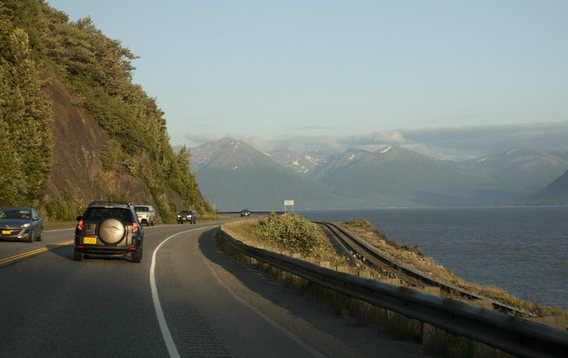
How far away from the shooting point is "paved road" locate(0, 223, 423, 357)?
25.1 ft

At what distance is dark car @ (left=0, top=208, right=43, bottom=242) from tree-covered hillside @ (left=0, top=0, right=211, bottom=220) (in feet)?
42.1

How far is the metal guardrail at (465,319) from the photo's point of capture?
5.43 metres

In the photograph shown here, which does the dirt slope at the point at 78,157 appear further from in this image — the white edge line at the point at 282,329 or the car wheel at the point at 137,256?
the white edge line at the point at 282,329

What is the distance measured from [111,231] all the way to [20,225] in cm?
887

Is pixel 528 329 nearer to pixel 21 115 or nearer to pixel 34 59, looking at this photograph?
pixel 21 115

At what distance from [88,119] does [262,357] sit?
5796cm

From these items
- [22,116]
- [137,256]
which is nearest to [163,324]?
[137,256]

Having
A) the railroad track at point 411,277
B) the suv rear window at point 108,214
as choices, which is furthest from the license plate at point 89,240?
the railroad track at point 411,277

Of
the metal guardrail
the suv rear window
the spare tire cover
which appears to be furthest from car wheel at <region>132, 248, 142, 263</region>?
the metal guardrail

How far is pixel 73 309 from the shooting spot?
10.3 meters

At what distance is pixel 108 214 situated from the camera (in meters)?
19.0

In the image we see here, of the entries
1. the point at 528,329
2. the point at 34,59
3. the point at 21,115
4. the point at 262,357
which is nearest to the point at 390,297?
the point at 262,357

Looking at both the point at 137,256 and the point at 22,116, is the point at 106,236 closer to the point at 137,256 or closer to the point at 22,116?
the point at 137,256

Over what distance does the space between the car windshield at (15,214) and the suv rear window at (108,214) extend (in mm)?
8314
